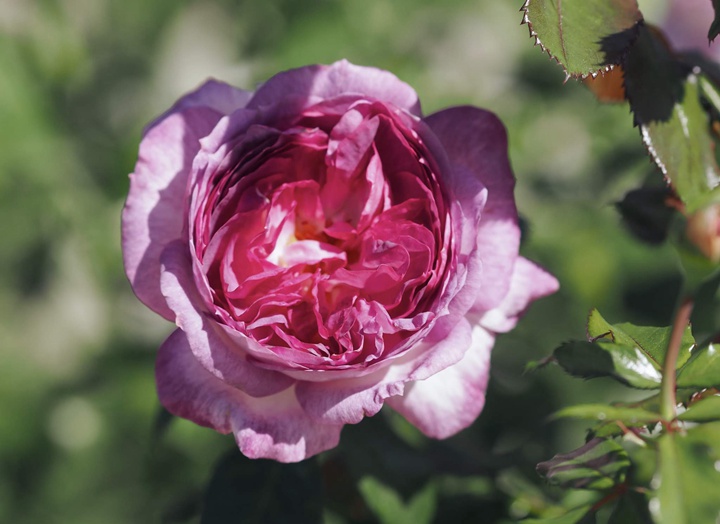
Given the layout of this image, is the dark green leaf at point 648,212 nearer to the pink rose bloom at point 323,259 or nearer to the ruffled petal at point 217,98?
the pink rose bloom at point 323,259

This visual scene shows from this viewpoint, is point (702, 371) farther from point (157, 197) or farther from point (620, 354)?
point (157, 197)

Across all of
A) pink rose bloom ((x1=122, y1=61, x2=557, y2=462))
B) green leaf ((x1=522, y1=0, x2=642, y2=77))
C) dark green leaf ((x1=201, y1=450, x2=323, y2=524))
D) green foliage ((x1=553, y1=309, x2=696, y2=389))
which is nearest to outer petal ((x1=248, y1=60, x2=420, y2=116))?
pink rose bloom ((x1=122, y1=61, x2=557, y2=462))

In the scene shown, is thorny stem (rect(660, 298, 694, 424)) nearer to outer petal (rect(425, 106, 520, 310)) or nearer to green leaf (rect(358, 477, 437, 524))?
outer petal (rect(425, 106, 520, 310))

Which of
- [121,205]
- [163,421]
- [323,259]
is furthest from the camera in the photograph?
[121,205]

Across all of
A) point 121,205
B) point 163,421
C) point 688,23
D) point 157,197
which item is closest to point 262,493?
point 163,421

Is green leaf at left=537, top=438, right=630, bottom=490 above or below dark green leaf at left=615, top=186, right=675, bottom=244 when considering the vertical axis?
below

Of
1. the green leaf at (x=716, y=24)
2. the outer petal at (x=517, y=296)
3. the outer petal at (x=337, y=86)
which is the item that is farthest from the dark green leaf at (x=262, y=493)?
the green leaf at (x=716, y=24)
